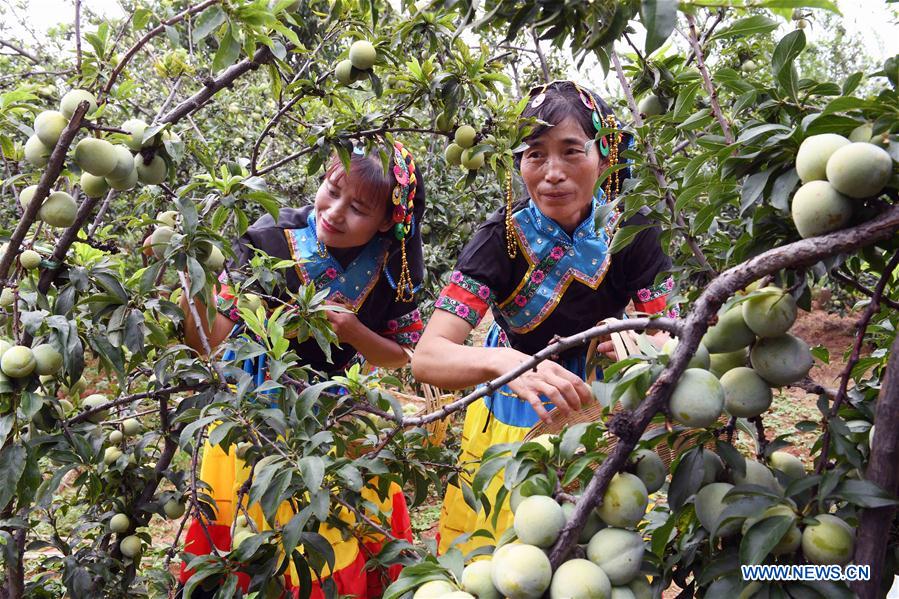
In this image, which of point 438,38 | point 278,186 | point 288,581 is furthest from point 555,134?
point 278,186

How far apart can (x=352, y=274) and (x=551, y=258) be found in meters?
0.75

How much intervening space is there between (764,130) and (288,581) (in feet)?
5.30

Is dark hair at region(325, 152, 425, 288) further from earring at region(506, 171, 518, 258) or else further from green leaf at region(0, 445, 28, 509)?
green leaf at region(0, 445, 28, 509)

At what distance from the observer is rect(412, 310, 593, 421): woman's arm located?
5.74 ft

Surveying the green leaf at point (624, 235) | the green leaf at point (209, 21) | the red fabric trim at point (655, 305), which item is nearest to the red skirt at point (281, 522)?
the red fabric trim at point (655, 305)

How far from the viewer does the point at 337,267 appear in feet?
8.30

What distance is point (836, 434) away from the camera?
0.89 m

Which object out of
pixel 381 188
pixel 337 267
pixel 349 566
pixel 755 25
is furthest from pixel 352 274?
pixel 755 25

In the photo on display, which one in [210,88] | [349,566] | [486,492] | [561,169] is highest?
[210,88]

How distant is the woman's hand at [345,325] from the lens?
7.71 feet

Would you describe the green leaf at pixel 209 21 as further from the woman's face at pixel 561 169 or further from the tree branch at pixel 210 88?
the woman's face at pixel 561 169

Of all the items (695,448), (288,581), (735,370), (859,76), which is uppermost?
(859,76)

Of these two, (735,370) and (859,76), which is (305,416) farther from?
(859,76)

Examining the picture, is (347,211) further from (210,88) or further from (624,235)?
(624,235)
